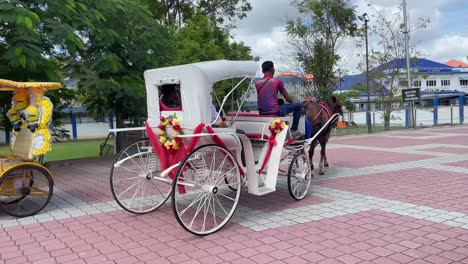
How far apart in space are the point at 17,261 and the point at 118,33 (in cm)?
771

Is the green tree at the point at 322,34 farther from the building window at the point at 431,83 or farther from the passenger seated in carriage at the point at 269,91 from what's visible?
the building window at the point at 431,83

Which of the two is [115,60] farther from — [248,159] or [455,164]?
[455,164]

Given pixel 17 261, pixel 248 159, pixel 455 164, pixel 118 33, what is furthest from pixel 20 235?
pixel 455 164

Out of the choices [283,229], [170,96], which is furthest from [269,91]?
[283,229]

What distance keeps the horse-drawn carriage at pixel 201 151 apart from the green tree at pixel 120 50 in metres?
4.53

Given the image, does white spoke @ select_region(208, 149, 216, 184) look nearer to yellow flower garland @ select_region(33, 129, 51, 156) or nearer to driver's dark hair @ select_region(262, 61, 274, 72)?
driver's dark hair @ select_region(262, 61, 274, 72)

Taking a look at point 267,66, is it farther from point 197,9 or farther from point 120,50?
point 197,9

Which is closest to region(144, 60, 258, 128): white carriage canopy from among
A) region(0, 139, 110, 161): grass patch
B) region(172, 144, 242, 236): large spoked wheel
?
region(172, 144, 242, 236): large spoked wheel

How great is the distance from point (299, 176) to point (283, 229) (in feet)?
5.73

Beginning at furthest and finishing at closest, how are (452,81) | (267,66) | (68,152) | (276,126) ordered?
(452,81) < (68,152) < (267,66) < (276,126)

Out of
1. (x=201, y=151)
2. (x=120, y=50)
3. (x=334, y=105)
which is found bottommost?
(x=201, y=151)

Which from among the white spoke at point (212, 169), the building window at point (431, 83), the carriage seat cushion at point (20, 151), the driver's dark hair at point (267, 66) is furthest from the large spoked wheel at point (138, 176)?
the building window at point (431, 83)

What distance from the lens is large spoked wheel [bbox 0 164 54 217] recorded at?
6.56 metres

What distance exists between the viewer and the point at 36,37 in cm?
863
